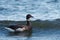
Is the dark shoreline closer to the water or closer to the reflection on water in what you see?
the water

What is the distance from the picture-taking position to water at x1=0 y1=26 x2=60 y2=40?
1527cm

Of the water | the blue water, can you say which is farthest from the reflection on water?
the blue water

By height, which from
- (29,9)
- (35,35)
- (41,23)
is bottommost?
(35,35)

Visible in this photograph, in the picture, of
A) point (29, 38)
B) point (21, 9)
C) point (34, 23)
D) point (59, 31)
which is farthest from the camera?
point (21, 9)

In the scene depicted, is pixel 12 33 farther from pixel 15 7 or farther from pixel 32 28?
pixel 15 7

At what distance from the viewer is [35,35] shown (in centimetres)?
1591

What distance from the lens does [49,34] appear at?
16047 mm

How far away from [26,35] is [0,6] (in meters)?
6.18

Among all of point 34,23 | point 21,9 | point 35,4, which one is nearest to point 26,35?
point 34,23

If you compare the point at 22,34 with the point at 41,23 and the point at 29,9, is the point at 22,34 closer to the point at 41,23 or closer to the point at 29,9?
the point at 41,23

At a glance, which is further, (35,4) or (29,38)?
(35,4)

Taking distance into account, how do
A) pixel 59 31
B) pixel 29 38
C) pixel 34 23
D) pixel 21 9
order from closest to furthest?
pixel 29 38 → pixel 59 31 → pixel 34 23 → pixel 21 9

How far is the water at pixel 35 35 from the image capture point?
1527cm

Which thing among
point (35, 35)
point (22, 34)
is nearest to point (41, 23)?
point (22, 34)
